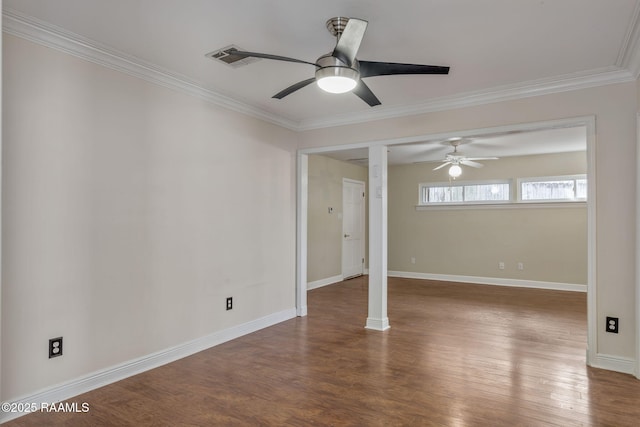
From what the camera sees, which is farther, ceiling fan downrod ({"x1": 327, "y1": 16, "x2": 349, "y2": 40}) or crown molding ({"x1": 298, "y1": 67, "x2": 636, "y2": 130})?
crown molding ({"x1": 298, "y1": 67, "x2": 636, "y2": 130})

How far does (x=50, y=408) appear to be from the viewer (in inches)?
99.7

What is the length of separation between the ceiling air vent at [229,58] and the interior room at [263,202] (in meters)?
0.02

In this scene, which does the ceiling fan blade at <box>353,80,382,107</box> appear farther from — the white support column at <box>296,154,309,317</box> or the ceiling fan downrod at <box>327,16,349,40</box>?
the white support column at <box>296,154,309,317</box>

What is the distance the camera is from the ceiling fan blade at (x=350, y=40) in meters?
2.12

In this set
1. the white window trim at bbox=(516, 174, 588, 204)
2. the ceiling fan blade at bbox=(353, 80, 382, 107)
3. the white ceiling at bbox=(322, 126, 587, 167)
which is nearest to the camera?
the ceiling fan blade at bbox=(353, 80, 382, 107)

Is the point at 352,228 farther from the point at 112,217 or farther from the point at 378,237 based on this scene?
the point at 112,217

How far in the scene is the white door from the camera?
7.75 m

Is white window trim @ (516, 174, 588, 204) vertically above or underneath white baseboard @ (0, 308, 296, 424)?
above

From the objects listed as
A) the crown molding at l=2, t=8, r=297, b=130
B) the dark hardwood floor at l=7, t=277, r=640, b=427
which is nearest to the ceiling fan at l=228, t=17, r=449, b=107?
the crown molding at l=2, t=8, r=297, b=130

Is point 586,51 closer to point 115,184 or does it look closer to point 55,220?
point 115,184

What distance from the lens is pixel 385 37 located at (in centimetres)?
266

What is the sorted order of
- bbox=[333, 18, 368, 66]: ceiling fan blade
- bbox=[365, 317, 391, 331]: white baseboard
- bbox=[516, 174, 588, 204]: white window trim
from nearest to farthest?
bbox=[333, 18, 368, 66]: ceiling fan blade → bbox=[365, 317, 391, 331]: white baseboard → bbox=[516, 174, 588, 204]: white window trim

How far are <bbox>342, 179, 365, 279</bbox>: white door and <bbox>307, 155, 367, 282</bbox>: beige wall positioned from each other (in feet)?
0.53

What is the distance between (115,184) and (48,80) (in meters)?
0.81
